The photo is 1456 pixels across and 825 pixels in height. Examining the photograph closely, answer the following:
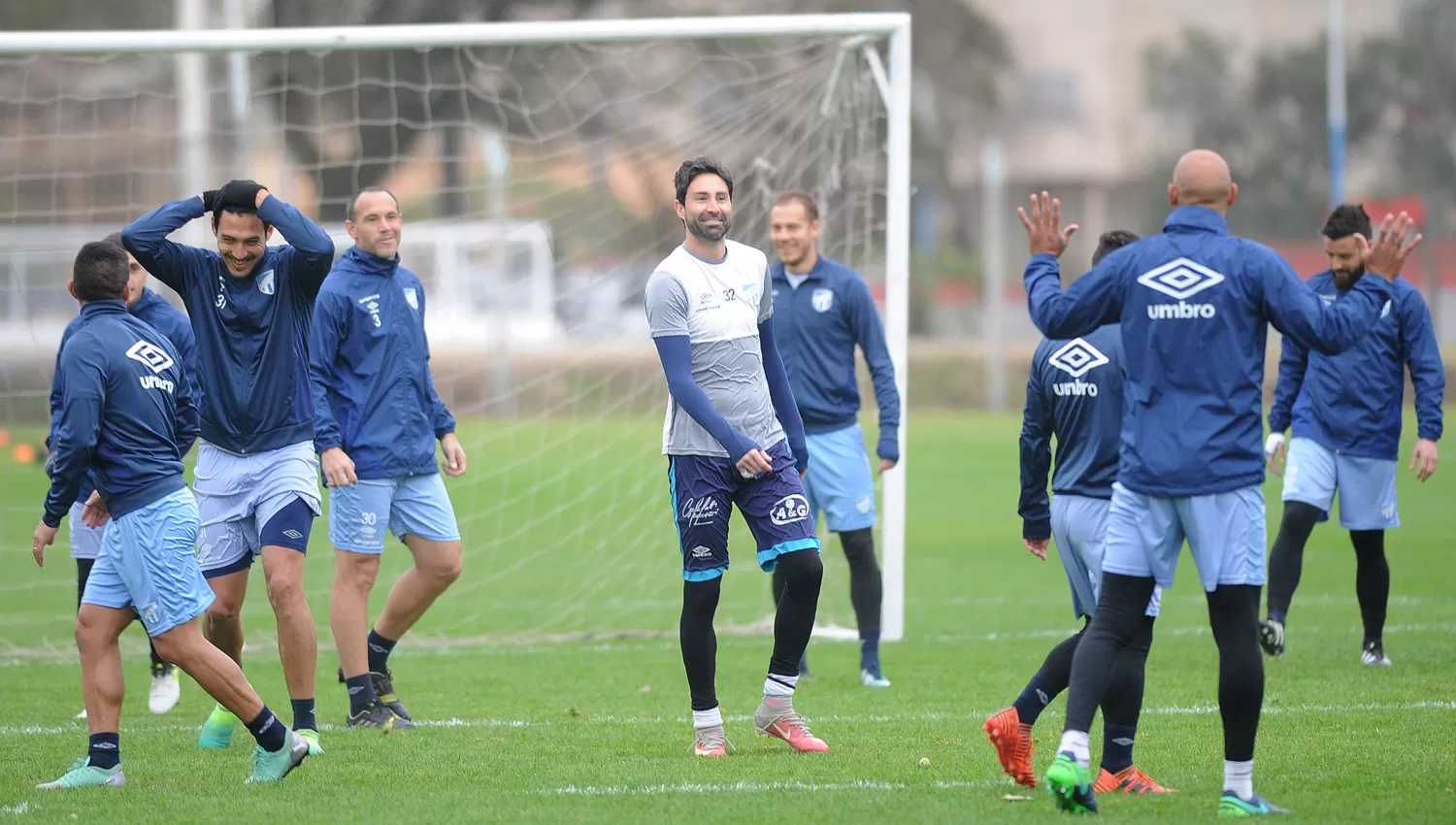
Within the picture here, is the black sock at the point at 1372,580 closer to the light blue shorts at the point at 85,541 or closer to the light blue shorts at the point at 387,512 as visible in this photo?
the light blue shorts at the point at 387,512

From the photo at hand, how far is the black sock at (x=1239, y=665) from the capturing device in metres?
4.82

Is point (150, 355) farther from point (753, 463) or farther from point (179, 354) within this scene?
point (753, 463)

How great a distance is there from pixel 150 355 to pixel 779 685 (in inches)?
104

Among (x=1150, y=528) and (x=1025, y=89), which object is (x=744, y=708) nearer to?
(x=1150, y=528)

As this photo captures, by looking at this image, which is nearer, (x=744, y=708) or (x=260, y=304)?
(x=260, y=304)

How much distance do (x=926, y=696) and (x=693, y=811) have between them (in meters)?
2.72

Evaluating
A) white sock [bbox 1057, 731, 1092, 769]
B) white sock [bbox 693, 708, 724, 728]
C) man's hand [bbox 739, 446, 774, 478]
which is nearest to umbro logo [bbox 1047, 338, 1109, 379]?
man's hand [bbox 739, 446, 774, 478]

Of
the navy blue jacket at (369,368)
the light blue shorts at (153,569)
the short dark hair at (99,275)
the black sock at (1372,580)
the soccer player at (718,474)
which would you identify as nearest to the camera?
the light blue shorts at (153,569)

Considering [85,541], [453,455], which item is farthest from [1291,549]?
[85,541]

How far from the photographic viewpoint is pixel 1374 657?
26.7ft

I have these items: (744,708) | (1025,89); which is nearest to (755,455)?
(744,708)

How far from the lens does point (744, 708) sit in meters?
7.36

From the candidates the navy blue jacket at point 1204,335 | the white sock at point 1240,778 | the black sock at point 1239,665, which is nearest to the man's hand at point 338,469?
the navy blue jacket at point 1204,335

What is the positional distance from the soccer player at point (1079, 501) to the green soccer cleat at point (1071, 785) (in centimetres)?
44
